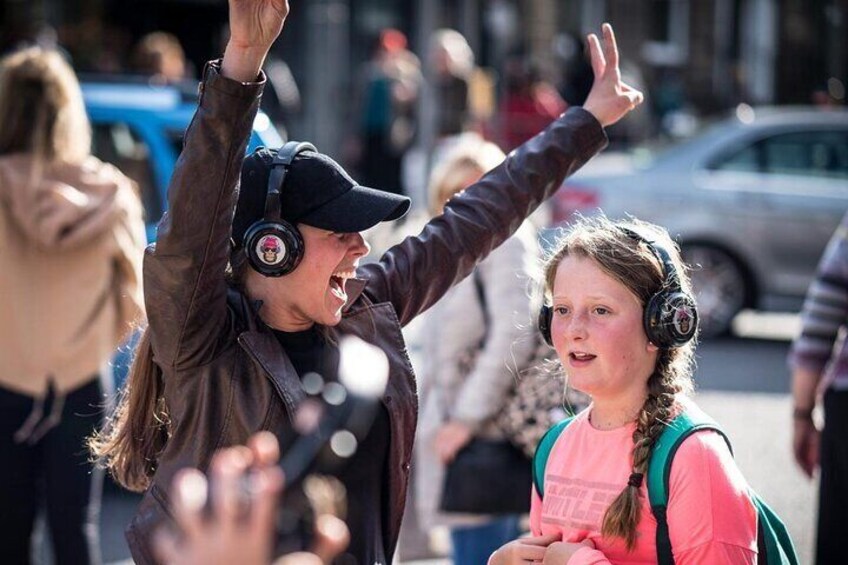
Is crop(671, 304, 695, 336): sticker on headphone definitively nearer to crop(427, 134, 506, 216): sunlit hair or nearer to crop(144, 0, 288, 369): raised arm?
crop(144, 0, 288, 369): raised arm

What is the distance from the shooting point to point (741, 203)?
40.3 feet

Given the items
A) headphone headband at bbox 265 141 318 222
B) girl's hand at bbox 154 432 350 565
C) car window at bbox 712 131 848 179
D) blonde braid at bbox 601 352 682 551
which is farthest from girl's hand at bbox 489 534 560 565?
car window at bbox 712 131 848 179

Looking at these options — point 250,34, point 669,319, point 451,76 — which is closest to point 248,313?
point 250,34

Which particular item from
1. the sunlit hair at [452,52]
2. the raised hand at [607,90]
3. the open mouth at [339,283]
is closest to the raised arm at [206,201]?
the open mouth at [339,283]

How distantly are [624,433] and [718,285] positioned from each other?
9.55 meters

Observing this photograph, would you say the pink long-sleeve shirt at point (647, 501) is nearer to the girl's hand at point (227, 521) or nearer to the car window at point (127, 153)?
the girl's hand at point (227, 521)

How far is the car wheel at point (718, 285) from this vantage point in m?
12.2

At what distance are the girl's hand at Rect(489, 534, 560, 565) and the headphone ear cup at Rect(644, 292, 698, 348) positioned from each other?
464 millimetres

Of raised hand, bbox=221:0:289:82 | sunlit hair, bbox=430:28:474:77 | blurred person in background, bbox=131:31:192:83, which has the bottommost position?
raised hand, bbox=221:0:289:82

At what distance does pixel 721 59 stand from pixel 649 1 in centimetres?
286

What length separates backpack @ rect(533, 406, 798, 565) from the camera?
107 inches

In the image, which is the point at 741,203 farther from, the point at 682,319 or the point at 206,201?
the point at 206,201

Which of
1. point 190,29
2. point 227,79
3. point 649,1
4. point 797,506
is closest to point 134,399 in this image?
point 227,79

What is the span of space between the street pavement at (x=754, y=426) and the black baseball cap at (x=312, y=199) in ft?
12.9
